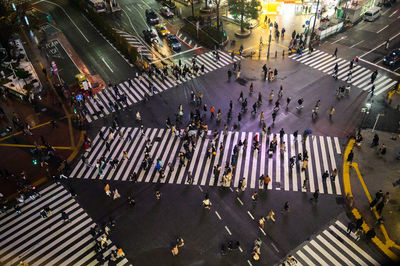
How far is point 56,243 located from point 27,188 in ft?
24.5

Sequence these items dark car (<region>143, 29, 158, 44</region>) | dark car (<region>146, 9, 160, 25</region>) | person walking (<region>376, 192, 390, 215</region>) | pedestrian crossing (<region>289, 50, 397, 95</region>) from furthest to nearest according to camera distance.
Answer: dark car (<region>146, 9, 160, 25</region>) < dark car (<region>143, 29, 158, 44</region>) < pedestrian crossing (<region>289, 50, 397, 95</region>) < person walking (<region>376, 192, 390, 215</region>)

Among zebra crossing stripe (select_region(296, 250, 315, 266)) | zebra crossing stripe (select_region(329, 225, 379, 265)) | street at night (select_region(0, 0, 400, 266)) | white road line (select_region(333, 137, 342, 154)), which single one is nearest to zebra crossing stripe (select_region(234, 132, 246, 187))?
street at night (select_region(0, 0, 400, 266))

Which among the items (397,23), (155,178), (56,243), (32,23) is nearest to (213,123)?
(155,178)

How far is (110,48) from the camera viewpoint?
183 ft

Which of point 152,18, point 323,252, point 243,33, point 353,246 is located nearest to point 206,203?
point 323,252

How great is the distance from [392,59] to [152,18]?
41.5 meters

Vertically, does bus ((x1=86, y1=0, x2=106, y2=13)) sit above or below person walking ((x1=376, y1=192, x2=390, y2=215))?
above

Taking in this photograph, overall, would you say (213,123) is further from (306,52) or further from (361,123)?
(306,52)

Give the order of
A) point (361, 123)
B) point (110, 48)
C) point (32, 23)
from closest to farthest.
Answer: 1. point (361, 123)
2. point (110, 48)
3. point (32, 23)

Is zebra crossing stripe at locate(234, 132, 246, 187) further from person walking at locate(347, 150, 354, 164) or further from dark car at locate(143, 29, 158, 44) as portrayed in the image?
dark car at locate(143, 29, 158, 44)

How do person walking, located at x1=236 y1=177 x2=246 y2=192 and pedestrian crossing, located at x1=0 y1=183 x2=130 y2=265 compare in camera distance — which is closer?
pedestrian crossing, located at x1=0 y1=183 x2=130 y2=265

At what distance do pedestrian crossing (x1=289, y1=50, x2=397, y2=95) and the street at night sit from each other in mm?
298

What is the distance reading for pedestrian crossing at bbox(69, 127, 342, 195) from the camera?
32125mm

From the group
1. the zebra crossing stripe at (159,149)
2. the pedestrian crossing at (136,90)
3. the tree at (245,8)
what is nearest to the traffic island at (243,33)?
the tree at (245,8)
